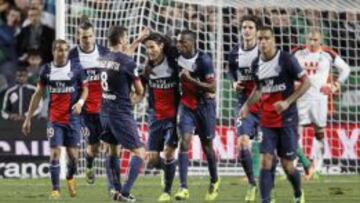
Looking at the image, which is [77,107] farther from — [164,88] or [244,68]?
[244,68]

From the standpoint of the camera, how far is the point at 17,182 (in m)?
20.1

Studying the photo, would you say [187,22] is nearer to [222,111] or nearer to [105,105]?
[222,111]

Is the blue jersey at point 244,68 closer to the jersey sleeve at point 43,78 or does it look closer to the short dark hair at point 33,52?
the jersey sleeve at point 43,78

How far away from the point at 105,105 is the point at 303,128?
898 cm

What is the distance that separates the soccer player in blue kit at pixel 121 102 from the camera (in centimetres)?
1473

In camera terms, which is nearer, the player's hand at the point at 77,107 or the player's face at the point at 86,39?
the player's hand at the point at 77,107

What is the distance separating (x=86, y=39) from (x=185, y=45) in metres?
2.61

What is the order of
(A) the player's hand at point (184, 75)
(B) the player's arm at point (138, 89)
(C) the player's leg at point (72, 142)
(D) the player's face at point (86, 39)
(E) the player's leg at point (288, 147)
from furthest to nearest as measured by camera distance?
1. (D) the player's face at point (86, 39)
2. (C) the player's leg at point (72, 142)
3. (A) the player's hand at point (184, 75)
4. (B) the player's arm at point (138, 89)
5. (E) the player's leg at point (288, 147)

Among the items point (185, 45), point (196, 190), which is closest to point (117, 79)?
point (185, 45)

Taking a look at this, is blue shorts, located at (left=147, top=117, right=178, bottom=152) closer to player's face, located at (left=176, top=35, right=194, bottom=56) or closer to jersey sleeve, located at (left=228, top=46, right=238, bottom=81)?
player's face, located at (left=176, top=35, right=194, bottom=56)

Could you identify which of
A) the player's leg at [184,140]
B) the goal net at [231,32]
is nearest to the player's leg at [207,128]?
the player's leg at [184,140]

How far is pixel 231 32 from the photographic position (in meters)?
24.0

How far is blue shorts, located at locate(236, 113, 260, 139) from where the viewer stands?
1617 cm

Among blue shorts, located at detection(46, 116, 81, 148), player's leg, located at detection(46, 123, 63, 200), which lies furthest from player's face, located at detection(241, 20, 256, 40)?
player's leg, located at detection(46, 123, 63, 200)
